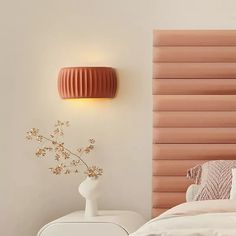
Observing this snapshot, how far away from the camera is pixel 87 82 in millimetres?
4242

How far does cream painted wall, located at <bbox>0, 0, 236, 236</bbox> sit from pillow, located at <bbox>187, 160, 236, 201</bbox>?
1.65 ft

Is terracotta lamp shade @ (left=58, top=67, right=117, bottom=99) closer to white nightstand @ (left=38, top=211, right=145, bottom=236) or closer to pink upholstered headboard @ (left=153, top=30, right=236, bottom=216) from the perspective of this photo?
pink upholstered headboard @ (left=153, top=30, right=236, bottom=216)

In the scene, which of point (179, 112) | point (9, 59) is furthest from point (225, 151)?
point (9, 59)

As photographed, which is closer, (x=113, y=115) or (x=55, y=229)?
(x=55, y=229)

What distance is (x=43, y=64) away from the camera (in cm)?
441

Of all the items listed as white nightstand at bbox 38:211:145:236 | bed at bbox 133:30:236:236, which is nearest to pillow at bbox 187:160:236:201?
bed at bbox 133:30:236:236

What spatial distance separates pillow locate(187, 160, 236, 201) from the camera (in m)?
3.79

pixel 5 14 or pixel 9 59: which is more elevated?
pixel 5 14

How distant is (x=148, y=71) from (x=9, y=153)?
1.04 meters

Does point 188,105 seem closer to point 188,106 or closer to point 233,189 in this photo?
point 188,106

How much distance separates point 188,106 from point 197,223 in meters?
1.66

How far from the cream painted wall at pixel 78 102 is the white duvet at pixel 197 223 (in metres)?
1.24

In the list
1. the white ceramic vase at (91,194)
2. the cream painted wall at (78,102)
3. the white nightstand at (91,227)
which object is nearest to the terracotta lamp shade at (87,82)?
the cream painted wall at (78,102)

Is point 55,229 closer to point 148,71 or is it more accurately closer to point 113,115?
point 113,115
